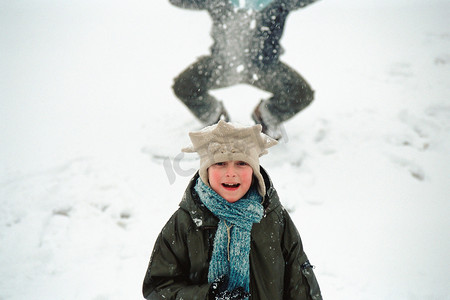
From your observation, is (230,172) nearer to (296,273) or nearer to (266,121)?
(296,273)

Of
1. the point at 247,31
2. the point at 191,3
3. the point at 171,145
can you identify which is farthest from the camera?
the point at 171,145

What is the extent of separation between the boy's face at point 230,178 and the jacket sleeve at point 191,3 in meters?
2.83

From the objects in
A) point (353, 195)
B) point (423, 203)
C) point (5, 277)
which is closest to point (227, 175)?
point (5, 277)

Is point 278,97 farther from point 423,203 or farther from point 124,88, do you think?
point 124,88

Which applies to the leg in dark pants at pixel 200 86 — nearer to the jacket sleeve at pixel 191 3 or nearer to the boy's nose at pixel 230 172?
the jacket sleeve at pixel 191 3

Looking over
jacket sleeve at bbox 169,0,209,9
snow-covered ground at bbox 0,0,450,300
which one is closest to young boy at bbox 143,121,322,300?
snow-covered ground at bbox 0,0,450,300

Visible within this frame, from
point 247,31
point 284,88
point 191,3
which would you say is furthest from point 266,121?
point 191,3

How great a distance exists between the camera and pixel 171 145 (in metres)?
4.30

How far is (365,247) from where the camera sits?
9.50 feet

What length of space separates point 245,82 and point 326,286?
2.35 meters

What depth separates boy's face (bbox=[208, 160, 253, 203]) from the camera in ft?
4.64

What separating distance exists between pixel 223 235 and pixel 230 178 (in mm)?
236

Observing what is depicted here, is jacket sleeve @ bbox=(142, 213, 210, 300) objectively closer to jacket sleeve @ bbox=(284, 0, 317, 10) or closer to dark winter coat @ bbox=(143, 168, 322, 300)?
dark winter coat @ bbox=(143, 168, 322, 300)

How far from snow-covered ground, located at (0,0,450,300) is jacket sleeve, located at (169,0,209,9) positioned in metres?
1.51
